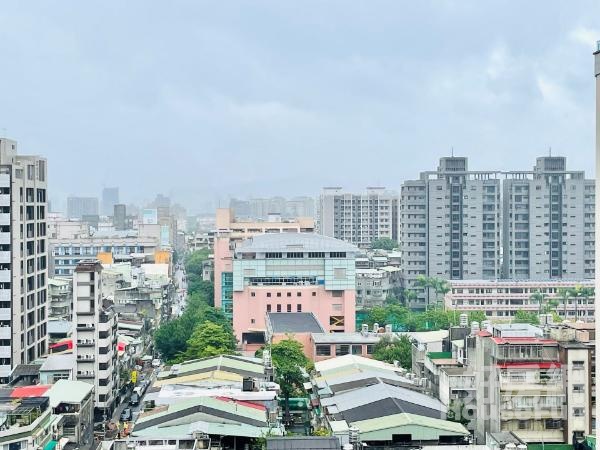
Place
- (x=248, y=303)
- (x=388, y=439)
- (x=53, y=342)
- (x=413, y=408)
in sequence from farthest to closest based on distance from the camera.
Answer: (x=248, y=303), (x=53, y=342), (x=413, y=408), (x=388, y=439)

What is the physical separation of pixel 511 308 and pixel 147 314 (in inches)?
345

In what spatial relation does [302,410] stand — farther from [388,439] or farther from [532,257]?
[532,257]

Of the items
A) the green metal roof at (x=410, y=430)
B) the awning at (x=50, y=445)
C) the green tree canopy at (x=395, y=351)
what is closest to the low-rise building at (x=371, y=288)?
the green tree canopy at (x=395, y=351)

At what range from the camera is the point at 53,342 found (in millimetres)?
16500

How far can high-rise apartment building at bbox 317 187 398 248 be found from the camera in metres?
40.4

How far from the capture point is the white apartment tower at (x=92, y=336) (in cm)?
1343

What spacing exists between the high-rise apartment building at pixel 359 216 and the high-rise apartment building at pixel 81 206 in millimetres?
22465

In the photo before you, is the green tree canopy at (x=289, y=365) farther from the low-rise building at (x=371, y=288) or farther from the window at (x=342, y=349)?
the low-rise building at (x=371, y=288)

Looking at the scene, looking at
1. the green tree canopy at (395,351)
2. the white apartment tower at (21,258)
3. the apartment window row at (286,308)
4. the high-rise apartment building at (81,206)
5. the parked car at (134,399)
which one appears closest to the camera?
the white apartment tower at (21,258)

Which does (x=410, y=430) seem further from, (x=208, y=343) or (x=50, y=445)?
(x=208, y=343)

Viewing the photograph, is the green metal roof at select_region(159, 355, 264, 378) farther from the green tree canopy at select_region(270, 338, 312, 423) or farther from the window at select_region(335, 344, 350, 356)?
the window at select_region(335, 344, 350, 356)

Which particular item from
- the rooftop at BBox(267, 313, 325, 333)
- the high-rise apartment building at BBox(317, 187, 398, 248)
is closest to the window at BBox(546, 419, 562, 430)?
the rooftop at BBox(267, 313, 325, 333)

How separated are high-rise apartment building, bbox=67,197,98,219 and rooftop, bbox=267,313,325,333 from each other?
135 feet

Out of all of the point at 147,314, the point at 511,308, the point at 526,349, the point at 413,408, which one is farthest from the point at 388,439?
the point at 511,308
